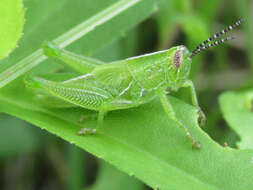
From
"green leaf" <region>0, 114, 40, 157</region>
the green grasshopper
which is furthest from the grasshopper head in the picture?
"green leaf" <region>0, 114, 40, 157</region>

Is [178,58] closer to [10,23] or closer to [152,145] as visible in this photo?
[152,145]

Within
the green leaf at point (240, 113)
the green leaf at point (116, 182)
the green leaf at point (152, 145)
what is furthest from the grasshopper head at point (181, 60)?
the green leaf at point (116, 182)

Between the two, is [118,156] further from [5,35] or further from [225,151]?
[5,35]

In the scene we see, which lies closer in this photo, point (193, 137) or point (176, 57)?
point (193, 137)

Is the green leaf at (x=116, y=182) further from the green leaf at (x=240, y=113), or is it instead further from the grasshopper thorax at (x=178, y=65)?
the grasshopper thorax at (x=178, y=65)

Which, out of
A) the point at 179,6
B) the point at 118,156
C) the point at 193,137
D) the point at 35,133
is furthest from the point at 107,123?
the point at 179,6

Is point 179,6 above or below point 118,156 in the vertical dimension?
above
